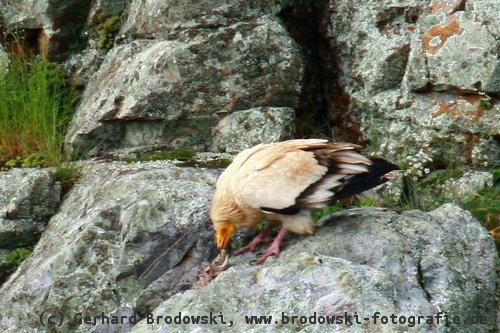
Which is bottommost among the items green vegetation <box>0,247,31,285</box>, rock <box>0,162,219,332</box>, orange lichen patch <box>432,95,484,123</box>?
green vegetation <box>0,247,31,285</box>

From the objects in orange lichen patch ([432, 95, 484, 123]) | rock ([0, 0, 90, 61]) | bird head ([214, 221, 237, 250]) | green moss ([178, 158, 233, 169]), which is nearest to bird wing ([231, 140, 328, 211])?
bird head ([214, 221, 237, 250])

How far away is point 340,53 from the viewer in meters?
7.97

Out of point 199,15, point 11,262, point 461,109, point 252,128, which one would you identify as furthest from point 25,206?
point 461,109

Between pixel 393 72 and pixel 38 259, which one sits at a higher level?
pixel 393 72

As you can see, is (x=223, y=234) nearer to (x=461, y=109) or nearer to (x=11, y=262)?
(x=11, y=262)

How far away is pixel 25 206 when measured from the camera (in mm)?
7117

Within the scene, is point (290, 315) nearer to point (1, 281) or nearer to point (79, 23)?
point (1, 281)

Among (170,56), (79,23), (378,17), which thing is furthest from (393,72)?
(79,23)

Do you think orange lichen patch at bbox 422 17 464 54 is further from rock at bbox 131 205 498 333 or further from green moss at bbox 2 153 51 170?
green moss at bbox 2 153 51 170

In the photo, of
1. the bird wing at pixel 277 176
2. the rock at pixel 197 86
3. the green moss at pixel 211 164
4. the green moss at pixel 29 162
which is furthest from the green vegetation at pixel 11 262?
the bird wing at pixel 277 176

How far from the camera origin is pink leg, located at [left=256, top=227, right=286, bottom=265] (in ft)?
18.9

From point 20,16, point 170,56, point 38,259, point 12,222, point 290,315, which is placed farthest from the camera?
point 20,16

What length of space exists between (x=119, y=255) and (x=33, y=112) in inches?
84.4

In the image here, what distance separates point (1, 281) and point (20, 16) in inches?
107
